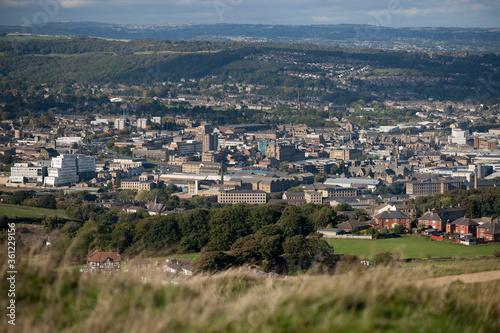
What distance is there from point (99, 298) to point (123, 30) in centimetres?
15307

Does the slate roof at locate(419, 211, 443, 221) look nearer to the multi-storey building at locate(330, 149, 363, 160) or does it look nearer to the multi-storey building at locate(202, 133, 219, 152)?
the multi-storey building at locate(330, 149, 363, 160)

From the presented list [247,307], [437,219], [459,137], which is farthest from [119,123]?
[247,307]

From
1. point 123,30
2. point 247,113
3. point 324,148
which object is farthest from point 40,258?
point 123,30

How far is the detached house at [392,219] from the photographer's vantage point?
2262 cm

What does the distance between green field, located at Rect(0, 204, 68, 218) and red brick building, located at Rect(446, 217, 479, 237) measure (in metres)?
12.3

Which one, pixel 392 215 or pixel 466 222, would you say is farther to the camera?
pixel 392 215

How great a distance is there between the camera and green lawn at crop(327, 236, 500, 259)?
1762cm

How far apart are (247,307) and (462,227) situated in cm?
1815

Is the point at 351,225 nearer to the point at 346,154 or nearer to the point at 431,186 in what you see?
the point at 431,186

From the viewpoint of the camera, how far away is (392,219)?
22.8 metres

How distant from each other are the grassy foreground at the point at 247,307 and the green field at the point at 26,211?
67.8ft

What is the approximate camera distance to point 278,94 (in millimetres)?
88250

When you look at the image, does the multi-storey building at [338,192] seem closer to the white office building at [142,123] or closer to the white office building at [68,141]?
the white office building at [68,141]

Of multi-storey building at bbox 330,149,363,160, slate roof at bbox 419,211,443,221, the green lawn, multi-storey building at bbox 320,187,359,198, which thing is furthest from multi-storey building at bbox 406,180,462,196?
the green lawn
